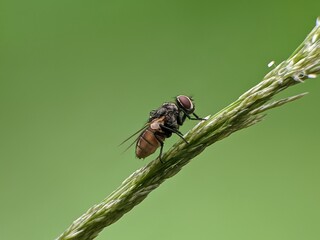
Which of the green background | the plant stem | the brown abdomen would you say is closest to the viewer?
the plant stem

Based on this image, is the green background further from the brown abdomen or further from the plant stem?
the plant stem

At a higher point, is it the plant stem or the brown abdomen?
the brown abdomen

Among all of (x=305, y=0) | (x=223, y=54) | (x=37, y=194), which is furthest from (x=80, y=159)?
(x=305, y=0)

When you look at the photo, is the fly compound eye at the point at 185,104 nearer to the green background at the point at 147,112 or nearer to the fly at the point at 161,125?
the fly at the point at 161,125

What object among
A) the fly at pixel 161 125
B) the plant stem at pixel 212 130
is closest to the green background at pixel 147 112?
the fly at pixel 161 125

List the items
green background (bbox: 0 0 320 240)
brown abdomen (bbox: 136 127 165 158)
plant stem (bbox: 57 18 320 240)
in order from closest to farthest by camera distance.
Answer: plant stem (bbox: 57 18 320 240)
brown abdomen (bbox: 136 127 165 158)
green background (bbox: 0 0 320 240)

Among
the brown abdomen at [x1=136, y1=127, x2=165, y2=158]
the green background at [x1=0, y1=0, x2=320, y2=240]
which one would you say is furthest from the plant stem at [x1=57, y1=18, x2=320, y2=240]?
the green background at [x1=0, y1=0, x2=320, y2=240]
